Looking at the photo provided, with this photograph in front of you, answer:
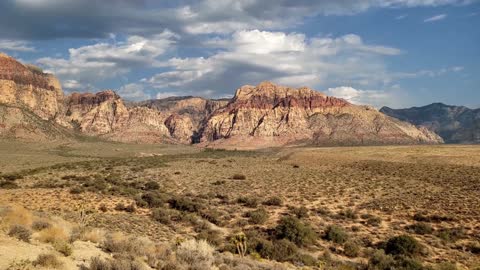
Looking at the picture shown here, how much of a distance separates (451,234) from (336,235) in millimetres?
6015

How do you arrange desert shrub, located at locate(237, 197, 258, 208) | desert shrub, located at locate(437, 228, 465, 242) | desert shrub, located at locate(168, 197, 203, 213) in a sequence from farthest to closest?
desert shrub, located at locate(237, 197, 258, 208), desert shrub, located at locate(168, 197, 203, 213), desert shrub, located at locate(437, 228, 465, 242)

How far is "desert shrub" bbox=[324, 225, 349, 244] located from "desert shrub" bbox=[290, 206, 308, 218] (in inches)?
165

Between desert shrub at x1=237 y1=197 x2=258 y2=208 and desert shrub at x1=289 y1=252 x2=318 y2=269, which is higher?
desert shrub at x1=237 y1=197 x2=258 y2=208

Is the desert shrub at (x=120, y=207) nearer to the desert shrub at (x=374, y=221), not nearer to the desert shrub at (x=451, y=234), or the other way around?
the desert shrub at (x=374, y=221)

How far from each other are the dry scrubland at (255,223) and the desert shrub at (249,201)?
0.11 meters

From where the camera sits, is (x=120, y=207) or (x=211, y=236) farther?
(x=120, y=207)

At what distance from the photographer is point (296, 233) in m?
Result: 22.1

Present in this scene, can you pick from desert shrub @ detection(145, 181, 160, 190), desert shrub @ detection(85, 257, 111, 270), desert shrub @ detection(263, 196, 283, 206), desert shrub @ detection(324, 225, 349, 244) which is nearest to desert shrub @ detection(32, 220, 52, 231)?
desert shrub @ detection(85, 257, 111, 270)

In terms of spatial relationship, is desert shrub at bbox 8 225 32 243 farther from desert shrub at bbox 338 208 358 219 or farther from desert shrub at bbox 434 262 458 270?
desert shrub at bbox 338 208 358 219

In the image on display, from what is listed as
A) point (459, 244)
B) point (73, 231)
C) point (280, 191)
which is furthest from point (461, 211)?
point (73, 231)

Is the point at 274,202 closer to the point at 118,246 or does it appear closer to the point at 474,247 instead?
the point at 474,247

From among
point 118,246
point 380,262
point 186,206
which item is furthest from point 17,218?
point 186,206

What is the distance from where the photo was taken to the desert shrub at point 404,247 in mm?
19938

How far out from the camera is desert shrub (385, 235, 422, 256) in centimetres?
1994
